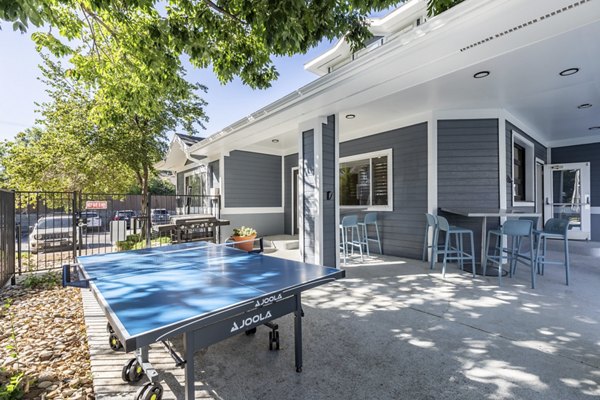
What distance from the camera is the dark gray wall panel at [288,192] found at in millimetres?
8664

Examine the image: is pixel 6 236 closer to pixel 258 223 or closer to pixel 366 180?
pixel 258 223

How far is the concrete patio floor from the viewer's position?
74.0 inches

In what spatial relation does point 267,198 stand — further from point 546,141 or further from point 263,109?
point 546,141

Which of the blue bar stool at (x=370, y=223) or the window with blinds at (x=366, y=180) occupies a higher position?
the window with blinds at (x=366, y=180)

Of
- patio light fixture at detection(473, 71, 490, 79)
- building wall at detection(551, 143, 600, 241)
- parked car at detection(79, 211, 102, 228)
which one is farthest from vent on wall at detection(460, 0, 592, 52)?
building wall at detection(551, 143, 600, 241)

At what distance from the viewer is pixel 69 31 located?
4.30 metres

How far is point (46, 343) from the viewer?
101 inches

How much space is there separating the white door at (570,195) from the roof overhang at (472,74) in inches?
58.1

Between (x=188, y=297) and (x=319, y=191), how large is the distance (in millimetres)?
3293

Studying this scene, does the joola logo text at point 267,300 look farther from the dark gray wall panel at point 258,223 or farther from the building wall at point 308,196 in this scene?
the dark gray wall panel at point 258,223

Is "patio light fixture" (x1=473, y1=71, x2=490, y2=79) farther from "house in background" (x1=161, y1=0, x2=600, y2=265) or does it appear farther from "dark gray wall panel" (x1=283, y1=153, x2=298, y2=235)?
"dark gray wall panel" (x1=283, y1=153, x2=298, y2=235)

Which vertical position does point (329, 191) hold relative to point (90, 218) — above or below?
above

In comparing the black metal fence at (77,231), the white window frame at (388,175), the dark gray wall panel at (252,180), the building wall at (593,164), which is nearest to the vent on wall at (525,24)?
the white window frame at (388,175)

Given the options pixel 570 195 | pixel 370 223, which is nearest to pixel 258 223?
pixel 370 223
